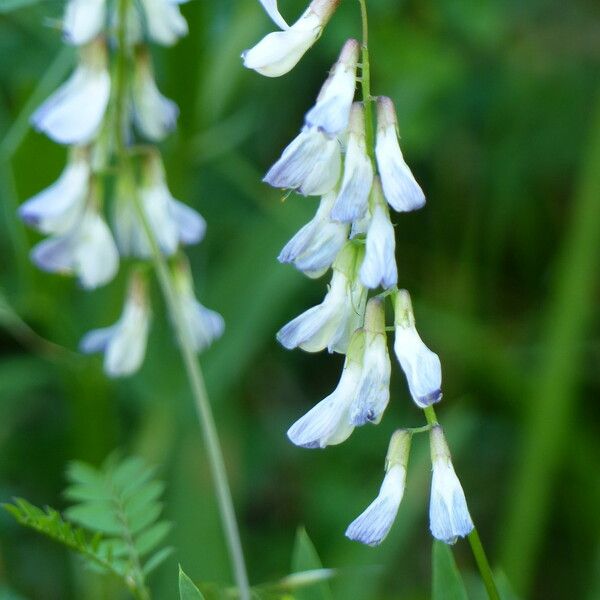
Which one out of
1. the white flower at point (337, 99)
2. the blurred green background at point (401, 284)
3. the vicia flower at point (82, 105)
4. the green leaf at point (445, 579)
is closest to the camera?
the white flower at point (337, 99)

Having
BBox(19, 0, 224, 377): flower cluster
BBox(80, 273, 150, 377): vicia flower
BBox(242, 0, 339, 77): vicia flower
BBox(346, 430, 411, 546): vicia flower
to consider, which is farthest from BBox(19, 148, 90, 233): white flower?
BBox(346, 430, 411, 546): vicia flower

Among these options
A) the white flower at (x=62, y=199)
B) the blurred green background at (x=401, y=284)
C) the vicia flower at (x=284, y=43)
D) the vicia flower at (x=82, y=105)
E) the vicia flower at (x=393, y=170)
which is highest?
the vicia flower at (x=284, y=43)

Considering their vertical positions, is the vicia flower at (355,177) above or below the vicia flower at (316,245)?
above

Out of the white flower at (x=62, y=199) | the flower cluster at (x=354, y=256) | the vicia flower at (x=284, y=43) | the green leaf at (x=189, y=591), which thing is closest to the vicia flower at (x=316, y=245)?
the flower cluster at (x=354, y=256)

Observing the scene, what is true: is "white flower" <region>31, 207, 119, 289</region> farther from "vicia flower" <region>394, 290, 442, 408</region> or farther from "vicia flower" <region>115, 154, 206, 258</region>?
"vicia flower" <region>394, 290, 442, 408</region>

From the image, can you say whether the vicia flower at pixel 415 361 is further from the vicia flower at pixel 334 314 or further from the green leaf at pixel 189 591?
the green leaf at pixel 189 591

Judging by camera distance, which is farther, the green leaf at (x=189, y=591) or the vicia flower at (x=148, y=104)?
the vicia flower at (x=148, y=104)
